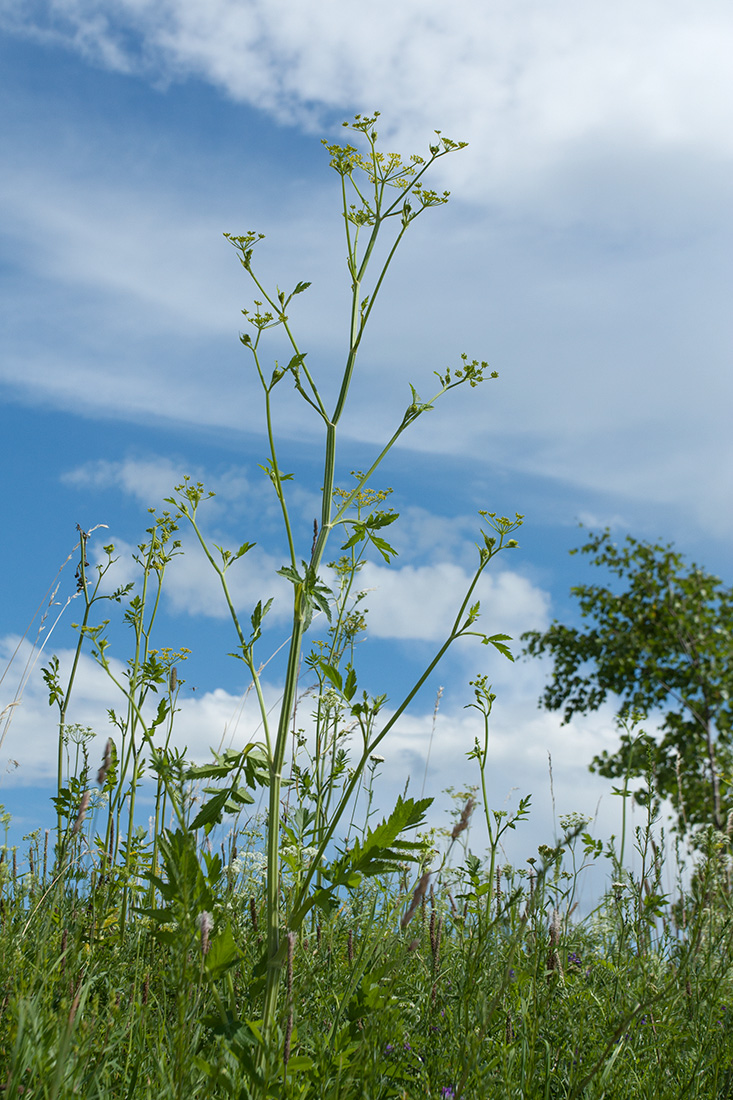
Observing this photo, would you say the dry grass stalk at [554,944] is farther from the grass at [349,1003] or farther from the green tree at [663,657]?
the green tree at [663,657]

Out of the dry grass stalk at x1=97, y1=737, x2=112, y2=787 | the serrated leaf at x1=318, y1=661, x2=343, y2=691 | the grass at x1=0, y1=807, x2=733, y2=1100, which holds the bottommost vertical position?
the grass at x1=0, y1=807, x2=733, y2=1100

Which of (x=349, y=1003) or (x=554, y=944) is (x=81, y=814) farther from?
(x=554, y=944)

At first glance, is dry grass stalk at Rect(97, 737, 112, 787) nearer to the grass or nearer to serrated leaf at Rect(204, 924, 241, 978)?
the grass

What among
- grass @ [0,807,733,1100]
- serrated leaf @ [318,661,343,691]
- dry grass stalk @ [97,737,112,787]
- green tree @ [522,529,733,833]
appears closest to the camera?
grass @ [0,807,733,1100]

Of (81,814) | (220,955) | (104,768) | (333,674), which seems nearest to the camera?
(220,955)

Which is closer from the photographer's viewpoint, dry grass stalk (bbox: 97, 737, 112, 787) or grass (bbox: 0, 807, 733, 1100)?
grass (bbox: 0, 807, 733, 1100)

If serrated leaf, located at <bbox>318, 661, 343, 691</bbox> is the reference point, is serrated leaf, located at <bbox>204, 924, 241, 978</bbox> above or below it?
below

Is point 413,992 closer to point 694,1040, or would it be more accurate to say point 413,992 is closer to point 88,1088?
point 694,1040

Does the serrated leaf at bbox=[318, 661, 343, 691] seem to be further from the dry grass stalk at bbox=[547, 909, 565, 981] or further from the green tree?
the green tree

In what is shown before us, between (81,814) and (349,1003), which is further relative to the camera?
(81,814)

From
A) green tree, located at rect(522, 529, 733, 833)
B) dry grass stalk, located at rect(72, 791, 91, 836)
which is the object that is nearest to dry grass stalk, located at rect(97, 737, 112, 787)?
dry grass stalk, located at rect(72, 791, 91, 836)

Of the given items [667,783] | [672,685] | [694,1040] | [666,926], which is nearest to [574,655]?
[672,685]

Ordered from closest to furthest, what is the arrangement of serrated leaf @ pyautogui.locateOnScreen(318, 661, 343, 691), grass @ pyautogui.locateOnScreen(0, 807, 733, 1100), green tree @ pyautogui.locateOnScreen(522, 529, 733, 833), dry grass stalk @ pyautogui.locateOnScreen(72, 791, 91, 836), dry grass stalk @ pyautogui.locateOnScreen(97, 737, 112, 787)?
grass @ pyautogui.locateOnScreen(0, 807, 733, 1100) → serrated leaf @ pyautogui.locateOnScreen(318, 661, 343, 691) → dry grass stalk @ pyautogui.locateOnScreen(72, 791, 91, 836) → dry grass stalk @ pyautogui.locateOnScreen(97, 737, 112, 787) → green tree @ pyautogui.locateOnScreen(522, 529, 733, 833)

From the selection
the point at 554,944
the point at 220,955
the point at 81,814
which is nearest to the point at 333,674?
the point at 220,955
